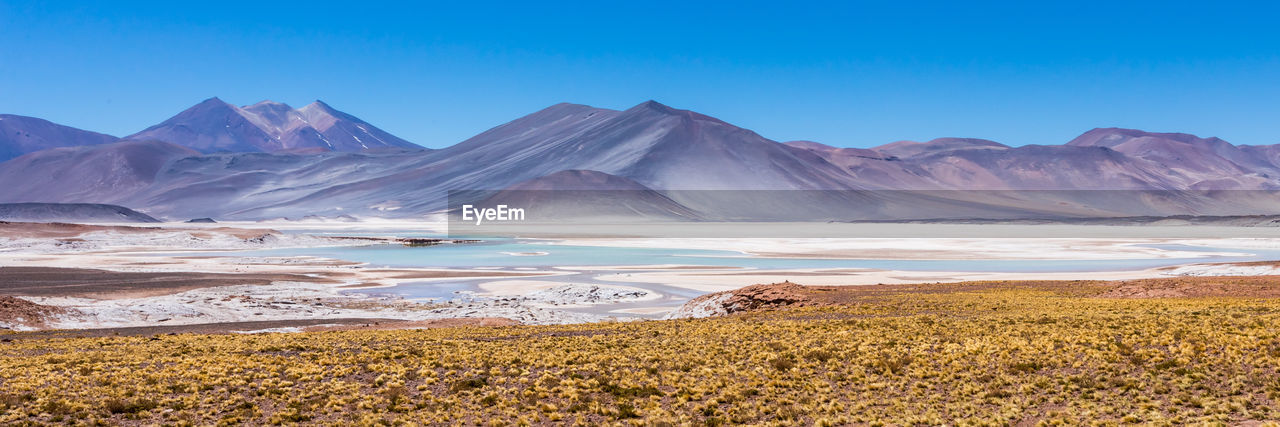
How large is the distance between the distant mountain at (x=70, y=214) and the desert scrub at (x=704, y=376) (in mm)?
184536

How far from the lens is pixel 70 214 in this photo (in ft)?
604

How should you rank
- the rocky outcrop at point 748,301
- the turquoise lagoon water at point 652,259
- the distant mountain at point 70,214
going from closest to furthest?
the rocky outcrop at point 748,301 → the turquoise lagoon water at point 652,259 → the distant mountain at point 70,214

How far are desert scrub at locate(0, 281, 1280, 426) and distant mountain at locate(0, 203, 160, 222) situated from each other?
185m

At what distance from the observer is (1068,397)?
13398mm

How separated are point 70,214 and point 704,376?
204 meters

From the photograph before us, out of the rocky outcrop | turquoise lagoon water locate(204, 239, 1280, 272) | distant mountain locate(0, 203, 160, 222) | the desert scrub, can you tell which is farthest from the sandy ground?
distant mountain locate(0, 203, 160, 222)

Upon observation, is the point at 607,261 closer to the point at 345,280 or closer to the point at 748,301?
the point at 345,280

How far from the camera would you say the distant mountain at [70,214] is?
179500 millimetres

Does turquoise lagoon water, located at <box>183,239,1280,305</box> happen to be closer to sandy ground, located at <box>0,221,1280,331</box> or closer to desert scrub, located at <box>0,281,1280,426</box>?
sandy ground, located at <box>0,221,1280,331</box>

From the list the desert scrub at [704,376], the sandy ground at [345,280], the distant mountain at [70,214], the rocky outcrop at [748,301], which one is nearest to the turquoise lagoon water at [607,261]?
the sandy ground at [345,280]

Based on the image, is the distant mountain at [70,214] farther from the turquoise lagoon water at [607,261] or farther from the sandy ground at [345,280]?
the turquoise lagoon water at [607,261]

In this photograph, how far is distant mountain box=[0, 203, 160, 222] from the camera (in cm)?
17950

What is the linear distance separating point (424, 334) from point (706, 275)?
30992 mm

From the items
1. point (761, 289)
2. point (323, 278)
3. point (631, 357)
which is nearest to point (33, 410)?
point (631, 357)
